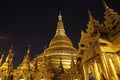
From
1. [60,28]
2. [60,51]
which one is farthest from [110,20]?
[60,28]

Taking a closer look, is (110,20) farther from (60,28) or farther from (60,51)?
(60,28)

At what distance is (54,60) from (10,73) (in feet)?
24.3

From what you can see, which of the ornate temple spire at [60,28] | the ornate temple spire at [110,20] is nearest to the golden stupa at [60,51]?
the ornate temple spire at [60,28]

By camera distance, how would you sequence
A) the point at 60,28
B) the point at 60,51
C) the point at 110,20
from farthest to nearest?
the point at 60,28 < the point at 60,51 < the point at 110,20

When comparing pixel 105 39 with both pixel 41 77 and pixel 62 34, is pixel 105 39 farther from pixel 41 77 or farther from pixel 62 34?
pixel 62 34

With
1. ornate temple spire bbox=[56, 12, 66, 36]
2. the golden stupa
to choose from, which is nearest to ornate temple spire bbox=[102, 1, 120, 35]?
the golden stupa

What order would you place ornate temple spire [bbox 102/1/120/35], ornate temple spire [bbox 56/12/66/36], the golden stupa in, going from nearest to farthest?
ornate temple spire [bbox 102/1/120/35] → the golden stupa → ornate temple spire [bbox 56/12/66/36]

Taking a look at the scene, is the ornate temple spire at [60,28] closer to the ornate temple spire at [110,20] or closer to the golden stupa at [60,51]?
the golden stupa at [60,51]

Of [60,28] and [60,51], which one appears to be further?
[60,28]

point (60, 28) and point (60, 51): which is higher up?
point (60, 28)

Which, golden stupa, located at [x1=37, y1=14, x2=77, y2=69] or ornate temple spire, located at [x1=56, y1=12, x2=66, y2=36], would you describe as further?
ornate temple spire, located at [x1=56, y1=12, x2=66, y2=36]

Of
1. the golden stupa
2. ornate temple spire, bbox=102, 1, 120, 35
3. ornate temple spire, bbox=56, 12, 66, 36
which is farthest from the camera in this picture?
ornate temple spire, bbox=56, 12, 66, 36

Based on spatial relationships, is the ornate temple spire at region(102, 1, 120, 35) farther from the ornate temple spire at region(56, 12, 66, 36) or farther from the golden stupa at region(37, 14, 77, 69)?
the ornate temple spire at region(56, 12, 66, 36)

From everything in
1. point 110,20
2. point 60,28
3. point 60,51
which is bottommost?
point 110,20
